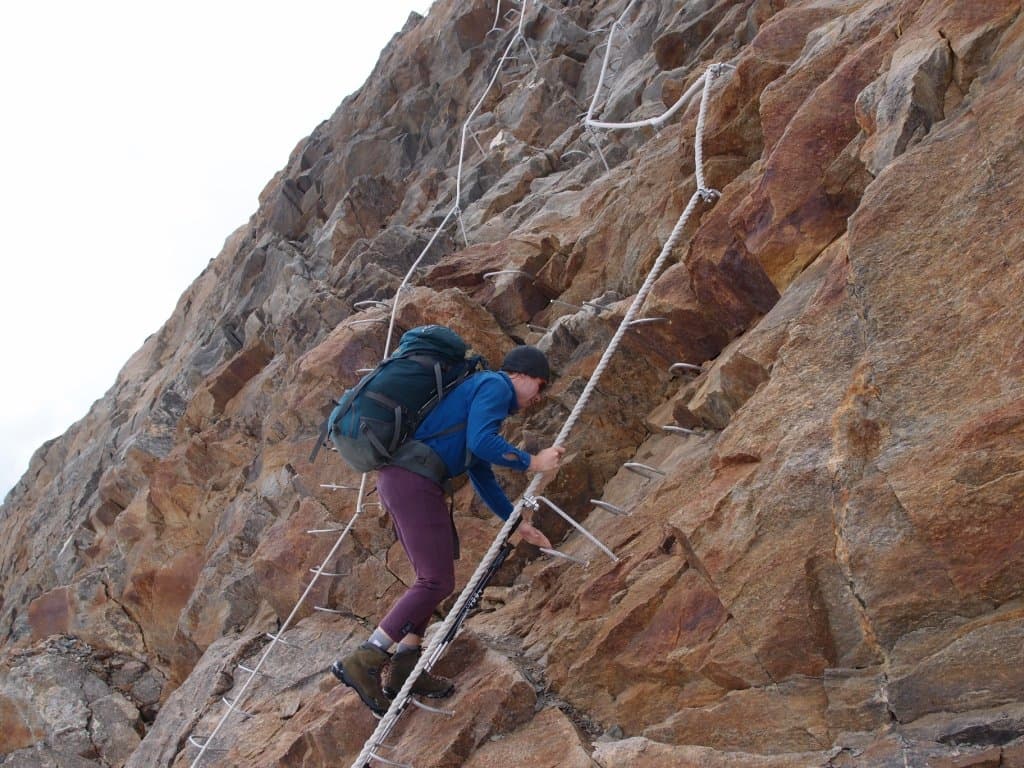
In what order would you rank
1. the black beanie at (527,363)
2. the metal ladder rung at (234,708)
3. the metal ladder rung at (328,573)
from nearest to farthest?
the black beanie at (527,363)
the metal ladder rung at (234,708)
the metal ladder rung at (328,573)

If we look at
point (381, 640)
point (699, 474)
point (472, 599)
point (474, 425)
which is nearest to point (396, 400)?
point (474, 425)

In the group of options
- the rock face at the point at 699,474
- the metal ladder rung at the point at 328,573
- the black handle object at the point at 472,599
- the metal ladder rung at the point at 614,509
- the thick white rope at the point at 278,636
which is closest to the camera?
the rock face at the point at 699,474

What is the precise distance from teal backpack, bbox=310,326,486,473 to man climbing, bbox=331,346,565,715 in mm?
109

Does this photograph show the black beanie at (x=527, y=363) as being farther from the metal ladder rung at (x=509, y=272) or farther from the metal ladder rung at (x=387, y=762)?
the metal ladder rung at (x=509, y=272)

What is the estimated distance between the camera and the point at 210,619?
12914mm

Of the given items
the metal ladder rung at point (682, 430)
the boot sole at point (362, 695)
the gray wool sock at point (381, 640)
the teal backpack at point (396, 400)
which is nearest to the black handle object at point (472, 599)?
the gray wool sock at point (381, 640)

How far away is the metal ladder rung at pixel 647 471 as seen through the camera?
26.6ft

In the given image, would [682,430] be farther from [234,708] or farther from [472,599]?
[234,708]

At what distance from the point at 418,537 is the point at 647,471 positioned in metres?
2.47

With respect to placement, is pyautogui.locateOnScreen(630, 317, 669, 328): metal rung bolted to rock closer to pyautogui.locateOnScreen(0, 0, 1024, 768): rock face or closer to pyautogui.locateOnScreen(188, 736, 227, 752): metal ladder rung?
pyautogui.locateOnScreen(0, 0, 1024, 768): rock face

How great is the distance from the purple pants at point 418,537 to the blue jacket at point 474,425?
0.33m

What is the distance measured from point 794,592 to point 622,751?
1.63 m

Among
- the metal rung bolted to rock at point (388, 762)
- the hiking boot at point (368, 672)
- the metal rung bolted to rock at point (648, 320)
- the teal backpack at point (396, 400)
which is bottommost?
the metal rung bolted to rock at point (388, 762)

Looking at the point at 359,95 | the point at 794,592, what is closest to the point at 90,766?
the point at 794,592
